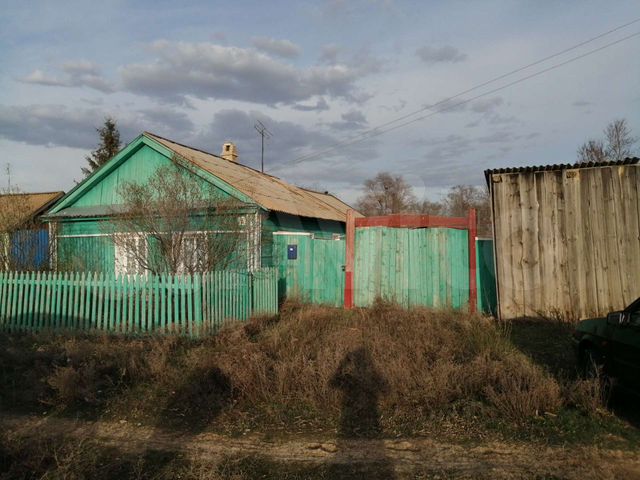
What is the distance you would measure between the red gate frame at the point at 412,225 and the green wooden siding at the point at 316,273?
0.71 m

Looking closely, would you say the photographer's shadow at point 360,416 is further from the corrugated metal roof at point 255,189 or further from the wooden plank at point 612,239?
the corrugated metal roof at point 255,189

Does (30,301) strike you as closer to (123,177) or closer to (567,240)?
(123,177)

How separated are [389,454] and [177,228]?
671 cm

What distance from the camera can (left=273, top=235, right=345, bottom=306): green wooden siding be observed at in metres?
11.5

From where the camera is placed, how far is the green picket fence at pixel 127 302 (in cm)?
796

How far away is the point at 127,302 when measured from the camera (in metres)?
8.30

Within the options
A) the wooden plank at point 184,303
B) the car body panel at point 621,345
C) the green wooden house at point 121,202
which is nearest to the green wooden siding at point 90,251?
the green wooden house at point 121,202

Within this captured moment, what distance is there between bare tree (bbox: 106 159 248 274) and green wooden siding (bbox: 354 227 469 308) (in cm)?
271

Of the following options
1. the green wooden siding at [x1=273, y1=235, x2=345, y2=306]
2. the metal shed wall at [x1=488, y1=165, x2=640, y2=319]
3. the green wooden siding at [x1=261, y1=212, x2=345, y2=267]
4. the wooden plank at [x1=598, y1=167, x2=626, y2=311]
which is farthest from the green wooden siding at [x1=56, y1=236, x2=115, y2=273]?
the wooden plank at [x1=598, y1=167, x2=626, y2=311]

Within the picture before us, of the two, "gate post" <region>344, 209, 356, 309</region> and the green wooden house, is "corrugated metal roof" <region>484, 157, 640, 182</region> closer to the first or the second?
"gate post" <region>344, 209, 356, 309</region>

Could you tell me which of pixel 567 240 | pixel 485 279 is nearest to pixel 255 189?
pixel 485 279

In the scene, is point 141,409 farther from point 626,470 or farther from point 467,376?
point 626,470

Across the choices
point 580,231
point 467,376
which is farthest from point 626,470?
point 580,231

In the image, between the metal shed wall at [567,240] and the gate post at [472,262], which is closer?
the metal shed wall at [567,240]
